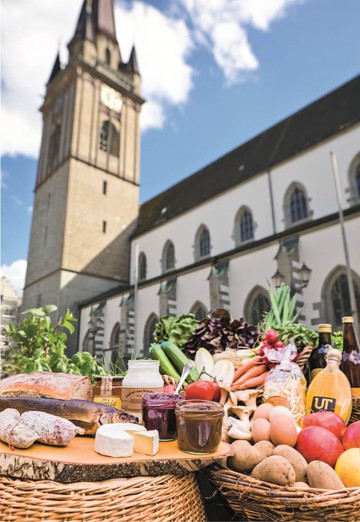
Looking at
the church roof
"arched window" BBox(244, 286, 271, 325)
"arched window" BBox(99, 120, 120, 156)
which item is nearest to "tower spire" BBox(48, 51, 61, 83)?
"arched window" BBox(99, 120, 120, 156)

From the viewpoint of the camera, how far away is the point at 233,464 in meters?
1.54

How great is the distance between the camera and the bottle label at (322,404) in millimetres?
2010

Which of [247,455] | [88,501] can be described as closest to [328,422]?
[247,455]

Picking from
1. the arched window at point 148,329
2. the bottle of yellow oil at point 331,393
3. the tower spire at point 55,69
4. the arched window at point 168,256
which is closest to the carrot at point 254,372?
the bottle of yellow oil at point 331,393

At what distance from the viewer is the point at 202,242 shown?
23.6 m

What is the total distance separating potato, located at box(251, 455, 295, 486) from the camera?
4.57 ft

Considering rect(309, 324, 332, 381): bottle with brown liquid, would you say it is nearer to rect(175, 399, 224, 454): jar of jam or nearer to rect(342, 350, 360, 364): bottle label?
rect(342, 350, 360, 364): bottle label

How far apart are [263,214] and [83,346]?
13967 mm

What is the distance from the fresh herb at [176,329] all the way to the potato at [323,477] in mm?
1611

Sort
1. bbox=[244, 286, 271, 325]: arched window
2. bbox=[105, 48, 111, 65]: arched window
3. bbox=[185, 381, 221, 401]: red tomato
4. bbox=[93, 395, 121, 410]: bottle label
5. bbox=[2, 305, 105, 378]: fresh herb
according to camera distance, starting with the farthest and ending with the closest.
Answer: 1. bbox=[105, 48, 111, 65]: arched window
2. bbox=[244, 286, 271, 325]: arched window
3. bbox=[2, 305, 105, 378]: fresh herb
4. bbox=[93, 395, 121, 410]: bottle label
5. bbox=[185, 381, 221, 401]: red tomato

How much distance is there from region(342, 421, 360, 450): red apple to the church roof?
704 inches

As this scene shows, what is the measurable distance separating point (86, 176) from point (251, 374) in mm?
27349

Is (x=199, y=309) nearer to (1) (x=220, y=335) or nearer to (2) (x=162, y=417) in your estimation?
(1) (x=220, y=335)

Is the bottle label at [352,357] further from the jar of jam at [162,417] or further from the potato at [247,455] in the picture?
the jar of jam at [162,417]
